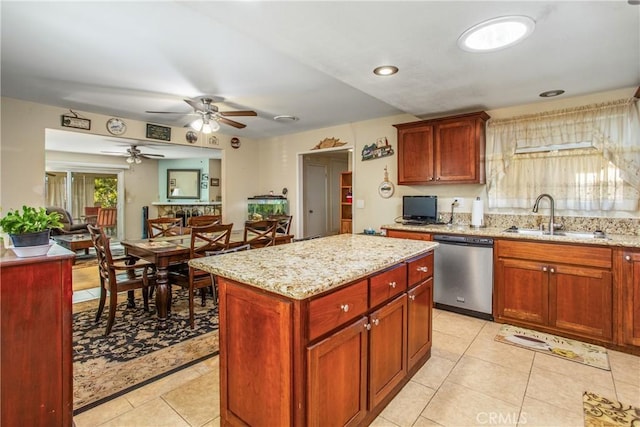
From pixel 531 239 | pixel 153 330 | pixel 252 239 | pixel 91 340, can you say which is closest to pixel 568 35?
pixel 531 239

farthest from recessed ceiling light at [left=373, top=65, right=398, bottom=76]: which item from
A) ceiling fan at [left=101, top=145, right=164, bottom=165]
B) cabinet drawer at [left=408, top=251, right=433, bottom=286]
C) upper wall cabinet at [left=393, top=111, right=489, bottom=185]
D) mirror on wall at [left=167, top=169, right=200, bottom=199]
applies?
mirror on wall at [left=167, top=169, right=200, bottom=199]

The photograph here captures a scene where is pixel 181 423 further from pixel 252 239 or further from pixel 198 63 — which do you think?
pixel 198 63

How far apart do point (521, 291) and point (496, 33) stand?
220 cm

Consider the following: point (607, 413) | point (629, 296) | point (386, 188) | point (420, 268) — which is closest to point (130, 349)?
point (420, 268)

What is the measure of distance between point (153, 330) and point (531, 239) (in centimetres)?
348

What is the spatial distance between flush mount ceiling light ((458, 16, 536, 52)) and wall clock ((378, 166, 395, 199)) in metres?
2.33

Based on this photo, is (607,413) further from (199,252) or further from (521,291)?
(199,252)

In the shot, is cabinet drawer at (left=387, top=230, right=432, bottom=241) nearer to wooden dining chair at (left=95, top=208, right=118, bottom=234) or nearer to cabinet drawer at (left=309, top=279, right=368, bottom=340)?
cabinet drawer at (left=309, top=279, right=368, bottom=340)

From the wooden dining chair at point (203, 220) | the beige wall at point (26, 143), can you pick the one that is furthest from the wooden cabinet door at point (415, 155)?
the beige wall at point (26, 143)

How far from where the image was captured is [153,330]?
2828 millimetres

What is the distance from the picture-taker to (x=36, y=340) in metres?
1.42

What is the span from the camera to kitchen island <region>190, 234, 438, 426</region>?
1242mm

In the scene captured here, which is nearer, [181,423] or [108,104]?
[181,423]

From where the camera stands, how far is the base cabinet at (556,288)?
2502mm
